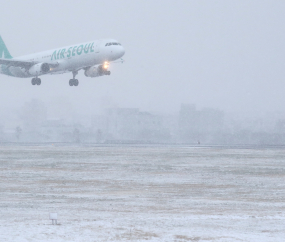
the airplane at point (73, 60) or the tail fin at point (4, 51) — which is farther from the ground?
the tail fin at point (4, 51)

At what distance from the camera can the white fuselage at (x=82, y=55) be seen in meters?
64.5

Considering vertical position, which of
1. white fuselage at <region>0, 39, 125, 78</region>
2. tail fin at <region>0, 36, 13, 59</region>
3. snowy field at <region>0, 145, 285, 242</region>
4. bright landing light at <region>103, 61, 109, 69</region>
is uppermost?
tail fin at <region>0, 36, 13, 59</region>

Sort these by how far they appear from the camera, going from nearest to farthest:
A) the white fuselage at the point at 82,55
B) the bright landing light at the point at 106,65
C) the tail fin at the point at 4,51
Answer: the white fuselage at the point at 82,55
the bright landing light at the point at 106,65
the tail fin at the point at 4,51

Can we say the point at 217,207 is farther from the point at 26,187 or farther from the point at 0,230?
the point at 26,187

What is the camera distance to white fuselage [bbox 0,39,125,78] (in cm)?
6450

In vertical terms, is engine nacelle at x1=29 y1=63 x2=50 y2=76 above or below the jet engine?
above

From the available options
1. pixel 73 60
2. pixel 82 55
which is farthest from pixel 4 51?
pixel 82 55

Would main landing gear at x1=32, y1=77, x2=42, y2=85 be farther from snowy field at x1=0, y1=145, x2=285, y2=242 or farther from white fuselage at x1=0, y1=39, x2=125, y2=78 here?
snowy field at x1=0, y1=145, x2=285, y2=242

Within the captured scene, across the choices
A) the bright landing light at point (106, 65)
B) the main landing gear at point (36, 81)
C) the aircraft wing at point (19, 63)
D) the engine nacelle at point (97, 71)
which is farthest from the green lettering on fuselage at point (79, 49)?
the main landing gear at point (36, 81)

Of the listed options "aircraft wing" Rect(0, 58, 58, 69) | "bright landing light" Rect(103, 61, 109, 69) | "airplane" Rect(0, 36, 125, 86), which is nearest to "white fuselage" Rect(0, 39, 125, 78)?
"airplane" Rect(0, 36, 125, 86)

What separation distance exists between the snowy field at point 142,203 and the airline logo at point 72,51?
91.9ft

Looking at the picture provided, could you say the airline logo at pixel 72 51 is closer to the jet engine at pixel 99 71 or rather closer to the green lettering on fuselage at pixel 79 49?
the green lettering on fuselage at pixel 79 49

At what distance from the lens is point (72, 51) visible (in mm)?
66750

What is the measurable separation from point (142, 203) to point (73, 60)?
4717 cm
